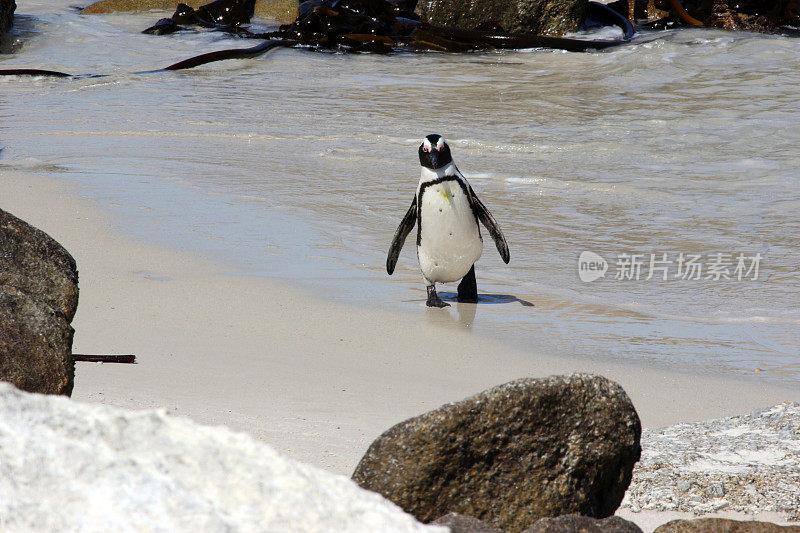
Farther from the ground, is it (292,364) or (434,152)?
(434,152)

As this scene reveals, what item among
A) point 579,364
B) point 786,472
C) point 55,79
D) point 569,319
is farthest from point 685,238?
point 55,79

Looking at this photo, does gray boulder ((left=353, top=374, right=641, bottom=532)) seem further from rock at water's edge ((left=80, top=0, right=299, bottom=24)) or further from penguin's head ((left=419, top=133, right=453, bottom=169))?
rock at water's edge ((left=80, top=0, right=299, bottom=24))

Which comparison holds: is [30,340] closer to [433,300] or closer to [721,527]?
[721,527]

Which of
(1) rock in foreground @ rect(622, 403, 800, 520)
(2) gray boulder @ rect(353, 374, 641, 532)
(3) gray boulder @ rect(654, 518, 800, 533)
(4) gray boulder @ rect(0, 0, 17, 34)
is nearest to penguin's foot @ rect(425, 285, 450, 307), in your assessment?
(1) rock in foreground @ rect(622, 403, 800, 520)

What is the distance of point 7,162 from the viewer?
21.8 feet

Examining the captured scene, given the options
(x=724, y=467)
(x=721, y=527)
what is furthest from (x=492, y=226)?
(x=721, y=527)

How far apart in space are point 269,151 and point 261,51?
21.5 feet

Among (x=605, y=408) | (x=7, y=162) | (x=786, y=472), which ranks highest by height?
(x=605, y=408)

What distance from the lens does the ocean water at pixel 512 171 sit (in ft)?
13.4

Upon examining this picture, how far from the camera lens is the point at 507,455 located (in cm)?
168

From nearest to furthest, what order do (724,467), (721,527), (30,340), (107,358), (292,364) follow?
1. (721,527)
2. (30,340)
3. (724,467)
4. (107,358)
5. (292,364)

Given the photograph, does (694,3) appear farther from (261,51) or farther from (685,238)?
(685,238)

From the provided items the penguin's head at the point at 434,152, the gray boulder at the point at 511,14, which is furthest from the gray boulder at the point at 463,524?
the gray boulder at the point at 511,14

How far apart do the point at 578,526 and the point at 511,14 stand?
571 inches
